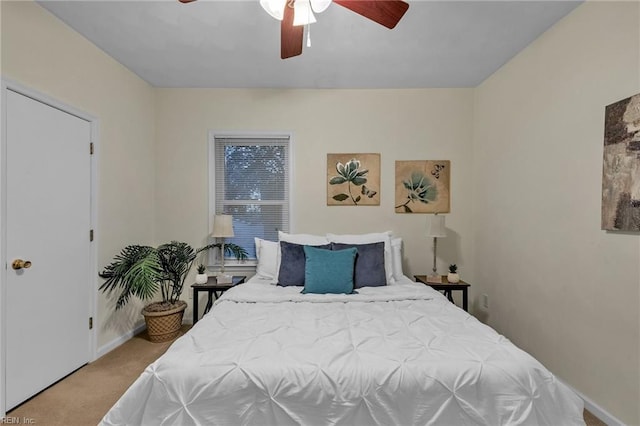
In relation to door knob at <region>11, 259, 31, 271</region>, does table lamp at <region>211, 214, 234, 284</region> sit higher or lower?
higher

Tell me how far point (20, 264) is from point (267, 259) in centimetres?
175

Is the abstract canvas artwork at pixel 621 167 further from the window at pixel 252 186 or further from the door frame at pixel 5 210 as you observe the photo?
the door frame at pixel 5 210

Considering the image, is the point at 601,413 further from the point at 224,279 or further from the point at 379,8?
the point at 224,279

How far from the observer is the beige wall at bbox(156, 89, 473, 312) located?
3.44 meters

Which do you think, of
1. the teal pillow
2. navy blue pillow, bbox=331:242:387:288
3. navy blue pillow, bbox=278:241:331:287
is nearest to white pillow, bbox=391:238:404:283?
navy blue pillow, bbox=331:242:387:288

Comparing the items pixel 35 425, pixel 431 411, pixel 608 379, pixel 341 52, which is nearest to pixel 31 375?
pixel 35 425

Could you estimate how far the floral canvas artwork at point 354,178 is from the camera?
11.3 feet

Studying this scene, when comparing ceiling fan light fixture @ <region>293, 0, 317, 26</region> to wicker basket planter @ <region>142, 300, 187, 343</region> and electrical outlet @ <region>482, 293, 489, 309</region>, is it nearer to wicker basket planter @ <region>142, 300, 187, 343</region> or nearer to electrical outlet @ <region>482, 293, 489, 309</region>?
wicker basket planter @ <region>142, 300, 187, 343</region>

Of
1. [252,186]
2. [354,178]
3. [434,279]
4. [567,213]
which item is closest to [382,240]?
[434,279]

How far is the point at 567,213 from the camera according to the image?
85.9 inches

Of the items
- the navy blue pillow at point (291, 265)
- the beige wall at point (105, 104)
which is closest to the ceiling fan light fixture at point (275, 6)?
the beige wall at point (105, 104)

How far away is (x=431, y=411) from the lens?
1260 millimetres

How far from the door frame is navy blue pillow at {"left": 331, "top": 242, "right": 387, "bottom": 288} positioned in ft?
7.36

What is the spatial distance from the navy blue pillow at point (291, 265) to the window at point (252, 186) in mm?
754
